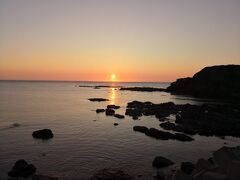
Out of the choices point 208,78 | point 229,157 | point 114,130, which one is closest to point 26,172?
point 229,157

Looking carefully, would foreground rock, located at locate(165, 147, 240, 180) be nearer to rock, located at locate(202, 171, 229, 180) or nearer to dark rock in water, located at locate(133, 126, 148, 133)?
rock, located at locate(202, 171, 229, 180)

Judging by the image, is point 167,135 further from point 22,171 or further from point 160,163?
point 22,171

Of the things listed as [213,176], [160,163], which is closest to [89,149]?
[160,163]

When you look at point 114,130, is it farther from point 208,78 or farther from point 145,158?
point 208,78

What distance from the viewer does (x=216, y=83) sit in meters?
129

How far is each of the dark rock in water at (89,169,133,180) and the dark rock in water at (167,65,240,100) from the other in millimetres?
102535

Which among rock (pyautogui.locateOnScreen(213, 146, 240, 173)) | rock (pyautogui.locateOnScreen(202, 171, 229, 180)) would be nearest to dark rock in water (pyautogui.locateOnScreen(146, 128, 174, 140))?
rock (pyautogui.locateOnScreen(213, 146, 240, 173))

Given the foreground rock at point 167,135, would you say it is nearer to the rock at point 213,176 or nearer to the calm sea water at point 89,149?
the calm sea water at point 89,149

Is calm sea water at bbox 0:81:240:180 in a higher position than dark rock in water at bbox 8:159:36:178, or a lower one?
lower

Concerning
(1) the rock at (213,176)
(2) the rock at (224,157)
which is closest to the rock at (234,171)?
(1) the rock at (213,176)

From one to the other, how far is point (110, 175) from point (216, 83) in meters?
115

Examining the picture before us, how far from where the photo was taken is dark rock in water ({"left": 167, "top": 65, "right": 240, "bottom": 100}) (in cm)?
12256

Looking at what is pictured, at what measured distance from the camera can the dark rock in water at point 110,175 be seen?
75.0 feet

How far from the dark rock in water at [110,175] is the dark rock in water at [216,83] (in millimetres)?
102535
